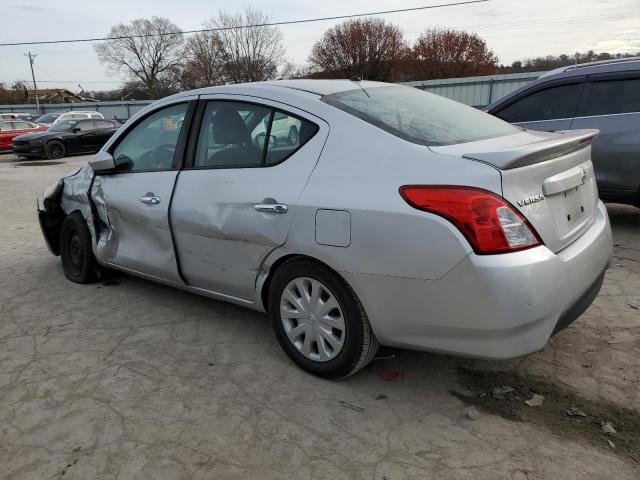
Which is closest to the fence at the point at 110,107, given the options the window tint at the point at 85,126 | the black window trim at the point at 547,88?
the window tint at the point at 85,126

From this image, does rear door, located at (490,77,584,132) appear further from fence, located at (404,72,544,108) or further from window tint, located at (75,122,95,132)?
window tint, located at (75,122,95,132)

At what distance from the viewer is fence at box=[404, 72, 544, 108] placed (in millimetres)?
19688

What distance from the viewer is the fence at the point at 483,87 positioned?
775 inches

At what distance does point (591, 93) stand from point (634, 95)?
0.41m

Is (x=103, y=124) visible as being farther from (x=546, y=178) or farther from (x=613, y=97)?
(x=546, y=178)

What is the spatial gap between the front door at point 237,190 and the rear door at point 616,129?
3970 millimetres

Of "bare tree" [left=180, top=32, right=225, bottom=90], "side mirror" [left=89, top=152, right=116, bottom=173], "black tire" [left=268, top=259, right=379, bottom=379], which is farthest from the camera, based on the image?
"bare tree" [left=180, top=32, right=225, bottom=90]

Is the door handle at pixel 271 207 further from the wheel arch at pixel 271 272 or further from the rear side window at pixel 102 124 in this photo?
the rear side window at pixel 102 124

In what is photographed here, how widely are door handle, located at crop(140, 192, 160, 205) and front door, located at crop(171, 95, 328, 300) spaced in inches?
7.5

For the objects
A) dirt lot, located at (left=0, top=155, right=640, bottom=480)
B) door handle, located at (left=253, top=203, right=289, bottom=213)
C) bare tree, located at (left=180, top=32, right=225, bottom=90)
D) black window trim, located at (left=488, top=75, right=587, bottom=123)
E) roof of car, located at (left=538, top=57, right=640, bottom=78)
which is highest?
bare tree, located at (left=180, top=32, right=225, bottom=90)

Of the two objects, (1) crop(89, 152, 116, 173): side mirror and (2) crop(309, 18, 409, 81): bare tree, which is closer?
(1) crop(89, 152, 116, 173): side mirror

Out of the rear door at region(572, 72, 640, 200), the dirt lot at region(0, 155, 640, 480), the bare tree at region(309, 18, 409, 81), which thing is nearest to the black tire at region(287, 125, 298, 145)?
the dirt lot at region(0, 155, 640, 480)

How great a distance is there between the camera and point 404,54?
56312mm

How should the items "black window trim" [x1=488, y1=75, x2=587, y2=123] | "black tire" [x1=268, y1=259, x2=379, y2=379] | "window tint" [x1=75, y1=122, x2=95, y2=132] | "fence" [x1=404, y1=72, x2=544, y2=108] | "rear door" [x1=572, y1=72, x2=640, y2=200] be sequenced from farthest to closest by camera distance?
"fence" [x1=404, y1=72, x2=544, y2=108], "window tint" [x1=75, y1=122, x2=95, y2=132], "black window trim" [x1=488, y1=75, x2=587, y2=123], "rear door" [x1=572, y1=72, x2=640, y2=200], "black tire" [x1=268, y1=259, x2=379, y2=379]
